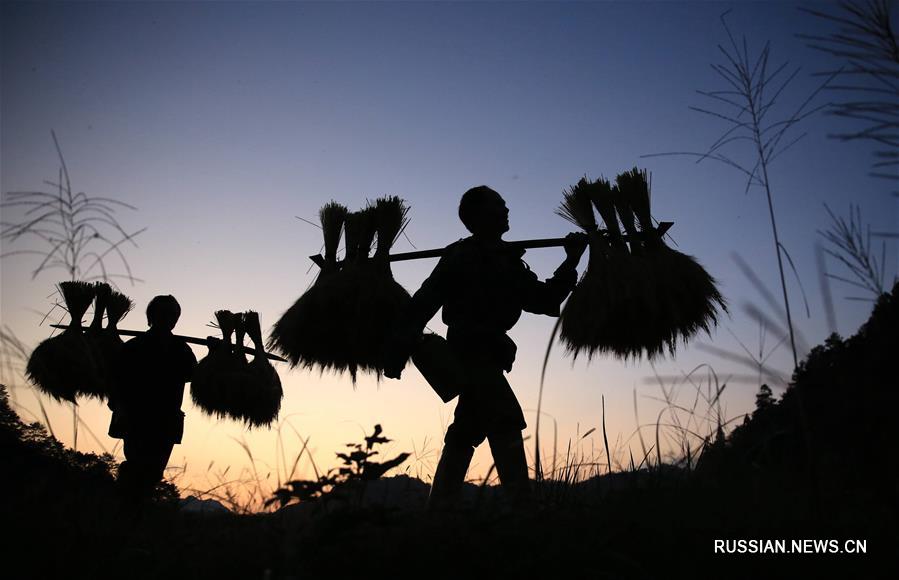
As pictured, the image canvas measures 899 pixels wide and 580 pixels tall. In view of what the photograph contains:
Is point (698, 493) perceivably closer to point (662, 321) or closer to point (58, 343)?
point (662, 321)

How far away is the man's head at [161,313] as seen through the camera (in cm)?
522

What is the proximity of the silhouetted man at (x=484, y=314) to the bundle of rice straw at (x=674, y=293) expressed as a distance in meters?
0.52

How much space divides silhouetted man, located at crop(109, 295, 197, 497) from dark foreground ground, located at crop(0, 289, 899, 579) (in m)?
2.46

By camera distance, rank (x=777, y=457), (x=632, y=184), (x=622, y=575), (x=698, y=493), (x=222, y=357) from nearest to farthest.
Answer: (x=622, y=575)
(x=698, y=493)
(x=777, y=457)
(x=632, y=184)
(x=222, y=357)

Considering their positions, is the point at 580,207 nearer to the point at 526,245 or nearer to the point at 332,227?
the point at 526,245

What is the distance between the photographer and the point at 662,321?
413 centimetres

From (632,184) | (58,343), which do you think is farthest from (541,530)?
(58,343)

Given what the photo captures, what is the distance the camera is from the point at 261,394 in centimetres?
701

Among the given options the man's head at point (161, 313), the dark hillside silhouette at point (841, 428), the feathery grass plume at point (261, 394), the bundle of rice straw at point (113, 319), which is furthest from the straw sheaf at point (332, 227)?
the dark hillside silhouette at point (841, 428)

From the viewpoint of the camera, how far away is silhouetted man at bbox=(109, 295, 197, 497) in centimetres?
485

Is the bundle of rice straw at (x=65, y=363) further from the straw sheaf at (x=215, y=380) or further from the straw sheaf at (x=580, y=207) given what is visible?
the straw sheaf at (x=580, y=207)

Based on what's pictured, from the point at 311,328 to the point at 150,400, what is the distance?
1.29 m

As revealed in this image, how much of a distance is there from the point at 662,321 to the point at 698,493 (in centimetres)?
190

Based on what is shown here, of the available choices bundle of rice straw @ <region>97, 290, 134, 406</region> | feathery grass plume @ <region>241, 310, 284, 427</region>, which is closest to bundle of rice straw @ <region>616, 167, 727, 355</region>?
feathery grass plume @ <region>241, 310, 284, 427</region>
